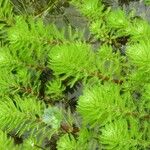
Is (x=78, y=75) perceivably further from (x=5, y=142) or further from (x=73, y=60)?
(x=5, y=142)

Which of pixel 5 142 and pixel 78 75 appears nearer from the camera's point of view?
pixel 78 75

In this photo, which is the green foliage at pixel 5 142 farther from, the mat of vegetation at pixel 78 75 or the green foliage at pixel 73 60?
the green foliage at pixel 73 60

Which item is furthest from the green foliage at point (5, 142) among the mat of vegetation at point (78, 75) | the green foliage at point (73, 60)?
the green foliage at point (73, 60)

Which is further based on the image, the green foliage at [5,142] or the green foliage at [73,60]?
the green foliage at [5,142]

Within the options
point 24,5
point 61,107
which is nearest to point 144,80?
point 61,107

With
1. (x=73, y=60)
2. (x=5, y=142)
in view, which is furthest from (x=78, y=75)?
(x=5, y=142)

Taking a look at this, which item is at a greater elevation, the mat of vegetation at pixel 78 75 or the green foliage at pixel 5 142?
the mat of vegetation at pixel 78 75

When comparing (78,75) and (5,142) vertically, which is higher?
(78,75)

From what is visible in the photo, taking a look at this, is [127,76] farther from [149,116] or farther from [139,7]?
[139,7]

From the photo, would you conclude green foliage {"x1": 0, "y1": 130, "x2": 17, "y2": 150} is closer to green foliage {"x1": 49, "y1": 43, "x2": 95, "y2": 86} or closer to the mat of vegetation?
the mat of vegetation
